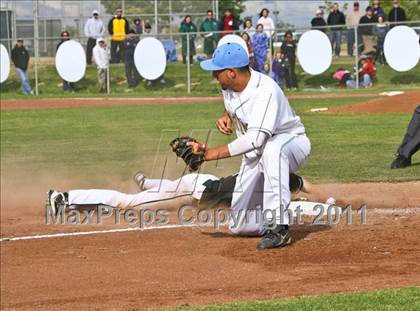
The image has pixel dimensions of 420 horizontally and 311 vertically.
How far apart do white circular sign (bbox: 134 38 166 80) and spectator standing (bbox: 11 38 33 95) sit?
13.6ft

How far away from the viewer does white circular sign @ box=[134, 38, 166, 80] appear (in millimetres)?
32625

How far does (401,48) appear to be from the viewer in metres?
29.5

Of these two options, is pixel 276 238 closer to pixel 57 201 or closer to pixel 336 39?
pixel 57 201

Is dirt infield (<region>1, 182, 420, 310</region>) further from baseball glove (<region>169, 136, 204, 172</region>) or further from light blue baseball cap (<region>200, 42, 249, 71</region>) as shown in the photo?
light blue baseball cap (<region>200, 42, 249, 71</region>)

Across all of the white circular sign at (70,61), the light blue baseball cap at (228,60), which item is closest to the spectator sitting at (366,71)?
the white circular sign at (70,61)

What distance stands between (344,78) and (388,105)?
7.16m

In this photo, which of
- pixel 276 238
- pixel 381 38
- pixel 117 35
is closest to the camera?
pixel 276 238

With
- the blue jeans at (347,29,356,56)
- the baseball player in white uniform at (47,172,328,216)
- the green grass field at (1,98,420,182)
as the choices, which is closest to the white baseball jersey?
the baseball player in white uniform at (47,172,328,216)

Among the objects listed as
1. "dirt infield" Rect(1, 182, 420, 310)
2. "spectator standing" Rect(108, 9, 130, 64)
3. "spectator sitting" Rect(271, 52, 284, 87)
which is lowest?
"dirt infield" Rect(1, 182, 420, 310)

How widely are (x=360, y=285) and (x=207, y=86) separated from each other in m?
25.8

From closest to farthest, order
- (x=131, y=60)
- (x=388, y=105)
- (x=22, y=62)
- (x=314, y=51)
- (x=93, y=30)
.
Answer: (x=388, y=105) < (x=314, y=51) < (x=131, y=60) < (x=22, y=62) < (x=93, y=30)

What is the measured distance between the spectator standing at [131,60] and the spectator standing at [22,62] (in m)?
3.57

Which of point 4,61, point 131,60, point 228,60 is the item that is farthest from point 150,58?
point 228,60

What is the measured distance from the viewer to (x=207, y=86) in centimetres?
3291
